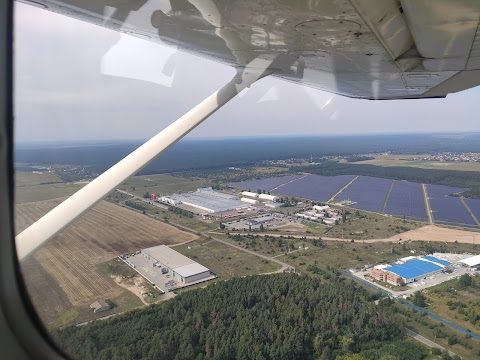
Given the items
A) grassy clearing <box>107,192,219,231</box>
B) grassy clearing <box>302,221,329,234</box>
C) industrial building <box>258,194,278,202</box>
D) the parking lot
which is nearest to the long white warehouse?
industrial building <box>258,194,278,202</box>

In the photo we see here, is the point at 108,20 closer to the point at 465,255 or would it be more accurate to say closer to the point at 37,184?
the point at 37,184

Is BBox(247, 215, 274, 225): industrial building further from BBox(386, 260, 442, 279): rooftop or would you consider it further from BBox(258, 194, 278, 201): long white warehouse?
BBox(386, 260, 442, 279): rooftop

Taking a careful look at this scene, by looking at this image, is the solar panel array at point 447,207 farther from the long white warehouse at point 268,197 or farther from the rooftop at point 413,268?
the long white warehouse at point 268,197

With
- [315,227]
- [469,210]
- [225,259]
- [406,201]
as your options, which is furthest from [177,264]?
[406,201]

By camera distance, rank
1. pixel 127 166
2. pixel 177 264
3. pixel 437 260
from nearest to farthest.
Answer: pixel 127 166, pixel 177 264, pixel 437 260

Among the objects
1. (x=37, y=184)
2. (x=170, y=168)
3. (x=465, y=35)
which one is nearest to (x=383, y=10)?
(x=465, y=35)

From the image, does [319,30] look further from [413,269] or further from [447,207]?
[447,207]

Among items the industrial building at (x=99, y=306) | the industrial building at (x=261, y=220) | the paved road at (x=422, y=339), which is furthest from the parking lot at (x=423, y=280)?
the industrial building at (x=99, y=306)
